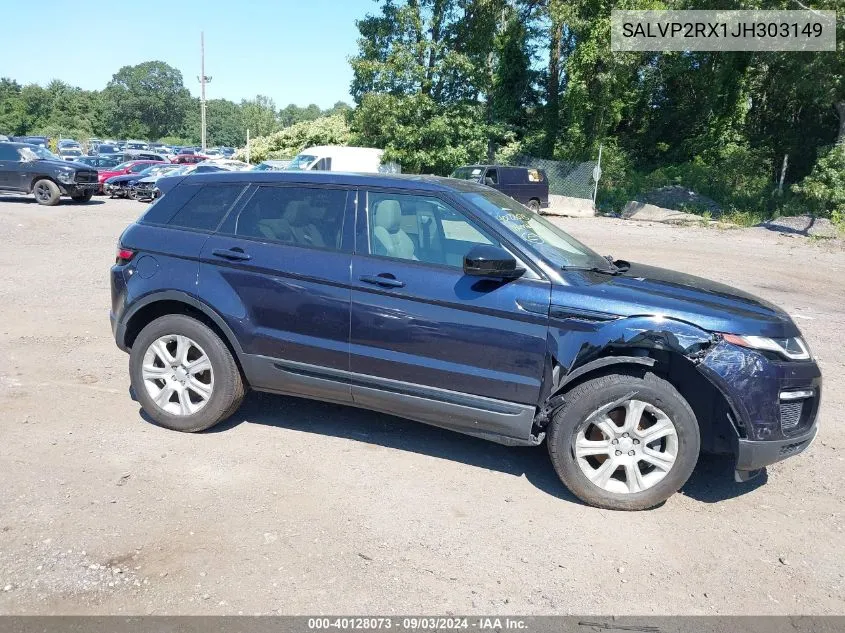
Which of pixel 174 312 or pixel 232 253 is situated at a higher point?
pixel 232 253

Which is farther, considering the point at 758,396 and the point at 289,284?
the point at 289,284

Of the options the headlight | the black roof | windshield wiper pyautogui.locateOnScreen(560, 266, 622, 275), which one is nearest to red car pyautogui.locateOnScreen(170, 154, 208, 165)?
the black roof

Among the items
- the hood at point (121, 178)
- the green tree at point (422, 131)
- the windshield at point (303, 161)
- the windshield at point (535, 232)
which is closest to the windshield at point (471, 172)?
the green tree at point (422, 131)

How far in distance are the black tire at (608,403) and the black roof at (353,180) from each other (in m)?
1.55

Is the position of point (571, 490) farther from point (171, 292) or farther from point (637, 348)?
point (171, 292)

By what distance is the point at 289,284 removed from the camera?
455 cm

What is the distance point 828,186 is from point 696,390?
20.8m

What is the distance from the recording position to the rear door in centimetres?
448

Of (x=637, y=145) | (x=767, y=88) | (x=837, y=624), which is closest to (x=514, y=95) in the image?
(x=637, y=145)

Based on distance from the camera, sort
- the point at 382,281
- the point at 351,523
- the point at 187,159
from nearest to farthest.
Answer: the point at 351,523 < the point at 382,281 < the point at 187,159

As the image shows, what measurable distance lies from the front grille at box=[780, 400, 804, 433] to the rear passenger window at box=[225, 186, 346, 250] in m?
2.79

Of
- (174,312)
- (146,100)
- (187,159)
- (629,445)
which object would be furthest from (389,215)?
(146,100)

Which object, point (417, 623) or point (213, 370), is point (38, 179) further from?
point (417, 623)

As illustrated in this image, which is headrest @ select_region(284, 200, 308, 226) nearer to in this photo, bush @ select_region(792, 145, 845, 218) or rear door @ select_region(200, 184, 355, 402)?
rear door @ select_region(200, 184, 355, 402)
